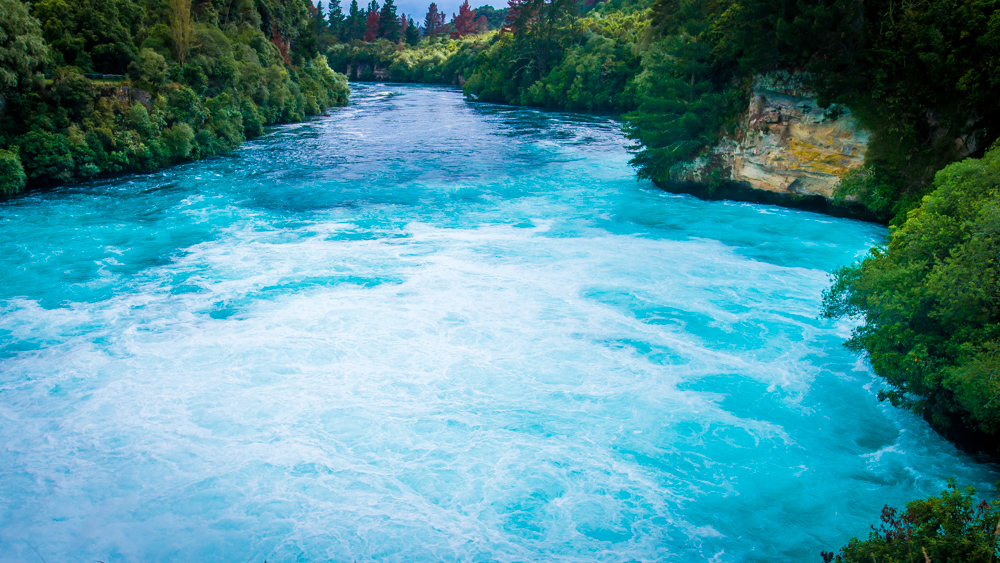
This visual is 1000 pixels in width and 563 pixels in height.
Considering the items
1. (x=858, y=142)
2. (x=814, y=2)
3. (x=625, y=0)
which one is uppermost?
(x=625, y=0)

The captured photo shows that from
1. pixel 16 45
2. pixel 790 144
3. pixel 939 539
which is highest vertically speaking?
pixel 16 45

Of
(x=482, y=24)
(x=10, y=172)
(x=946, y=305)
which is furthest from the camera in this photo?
(x=482, y=24)

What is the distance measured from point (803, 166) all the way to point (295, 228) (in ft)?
57.8

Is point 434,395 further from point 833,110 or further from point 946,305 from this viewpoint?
point 833,110

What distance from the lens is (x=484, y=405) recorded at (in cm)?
1052

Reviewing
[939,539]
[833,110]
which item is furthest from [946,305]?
[833,110]

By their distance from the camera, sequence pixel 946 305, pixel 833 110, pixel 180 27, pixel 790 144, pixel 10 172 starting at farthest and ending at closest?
pixel 180 27 → pixel 10 172 → pixel 790 144 → pixel 833 110 → pixel 946 305

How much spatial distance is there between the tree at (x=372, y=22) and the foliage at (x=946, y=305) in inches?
5060

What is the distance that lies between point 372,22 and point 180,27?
103 m

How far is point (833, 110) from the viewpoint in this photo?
778 inches

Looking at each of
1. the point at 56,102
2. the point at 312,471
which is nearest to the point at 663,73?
the point at 312,471

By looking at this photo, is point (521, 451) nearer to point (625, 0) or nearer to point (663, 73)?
point (663, 73)

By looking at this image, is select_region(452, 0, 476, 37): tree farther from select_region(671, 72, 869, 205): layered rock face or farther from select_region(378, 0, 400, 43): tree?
select_region(671, 72, 869, 205): layered rock face

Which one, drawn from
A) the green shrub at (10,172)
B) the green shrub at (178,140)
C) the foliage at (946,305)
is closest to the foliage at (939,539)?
the foliage at (946,305)
